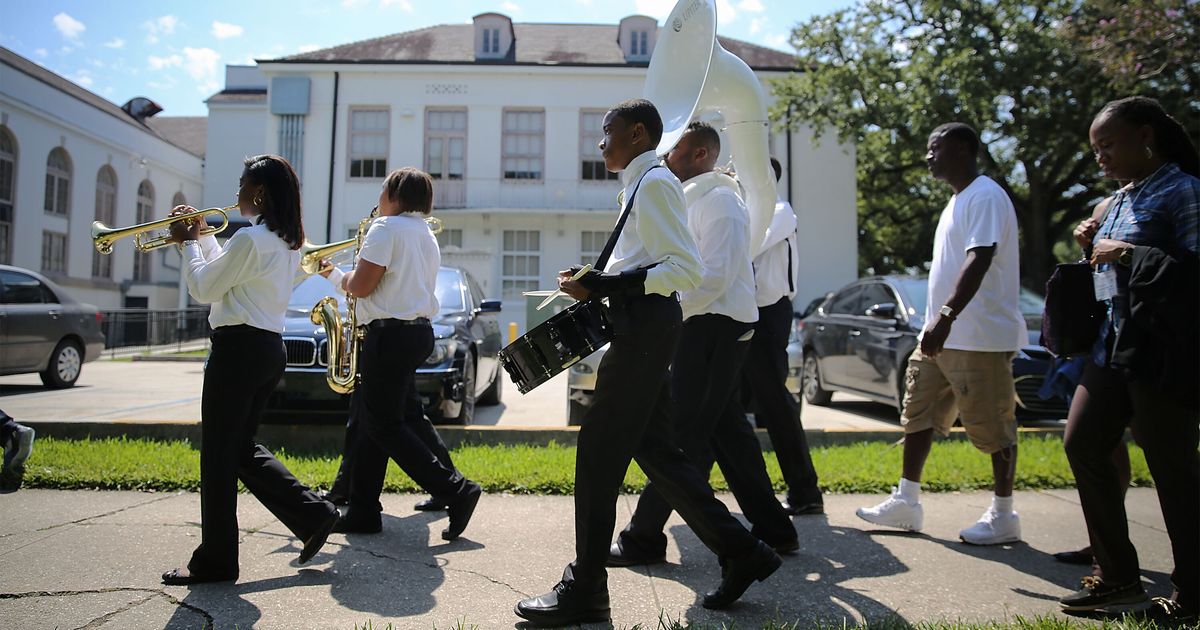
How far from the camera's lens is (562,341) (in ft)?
9.32

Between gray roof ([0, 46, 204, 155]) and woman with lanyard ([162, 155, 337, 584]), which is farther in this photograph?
gray roof ([0, 46, 204, 155])

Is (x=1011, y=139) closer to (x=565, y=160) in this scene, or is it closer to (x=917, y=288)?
(x=565, y=160)

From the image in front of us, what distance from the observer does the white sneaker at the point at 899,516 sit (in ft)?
13.9

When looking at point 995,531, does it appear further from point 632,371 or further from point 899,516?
point 632,371

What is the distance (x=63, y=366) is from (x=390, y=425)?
9183 millimetres

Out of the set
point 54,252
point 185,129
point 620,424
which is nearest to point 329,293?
point 620,424

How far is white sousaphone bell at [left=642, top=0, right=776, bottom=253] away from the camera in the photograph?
10.8ft

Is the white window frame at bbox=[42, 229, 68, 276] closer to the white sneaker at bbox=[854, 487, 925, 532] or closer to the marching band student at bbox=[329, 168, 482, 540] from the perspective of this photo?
the marching band student at bbox=[329, 168, 482, 540]

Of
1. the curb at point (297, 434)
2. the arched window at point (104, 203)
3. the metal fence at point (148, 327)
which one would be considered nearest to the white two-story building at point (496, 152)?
the metal fence at point (148, 327)

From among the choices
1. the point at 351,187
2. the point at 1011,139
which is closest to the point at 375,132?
the point at 351,187

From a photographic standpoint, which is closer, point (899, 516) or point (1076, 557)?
point (1076, 557)

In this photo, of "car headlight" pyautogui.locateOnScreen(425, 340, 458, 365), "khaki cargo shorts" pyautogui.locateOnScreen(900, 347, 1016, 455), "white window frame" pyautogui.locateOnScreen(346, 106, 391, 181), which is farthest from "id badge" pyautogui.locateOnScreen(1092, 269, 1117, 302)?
"white window frame" pyautogui.locateOnScreen(346, 106, 391, 181)

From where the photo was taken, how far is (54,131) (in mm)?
28406

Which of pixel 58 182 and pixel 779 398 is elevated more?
pixel 58 182
